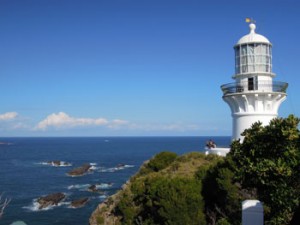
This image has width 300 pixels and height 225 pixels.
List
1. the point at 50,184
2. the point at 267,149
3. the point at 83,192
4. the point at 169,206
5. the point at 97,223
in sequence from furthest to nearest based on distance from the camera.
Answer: the point at 50,184 < the point at 83,192 < the point at 97,223 < the point at 169,206 < the point at 267,149

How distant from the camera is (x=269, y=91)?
18.7 metres

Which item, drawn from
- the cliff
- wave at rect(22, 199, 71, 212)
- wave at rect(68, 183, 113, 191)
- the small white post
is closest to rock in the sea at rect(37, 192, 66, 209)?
wave at rect(22, 199, 71, 212)

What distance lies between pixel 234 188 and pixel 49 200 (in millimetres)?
30414

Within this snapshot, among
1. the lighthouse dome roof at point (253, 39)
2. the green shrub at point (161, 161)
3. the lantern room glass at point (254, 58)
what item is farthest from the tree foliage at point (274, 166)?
the green shrub at point (161, 161)

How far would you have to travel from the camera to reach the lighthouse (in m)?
18.9

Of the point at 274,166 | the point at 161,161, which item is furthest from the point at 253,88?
the point at 161,161

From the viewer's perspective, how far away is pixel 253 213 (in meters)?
6.55

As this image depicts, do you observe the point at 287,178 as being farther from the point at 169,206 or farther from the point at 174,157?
the point at 174,157

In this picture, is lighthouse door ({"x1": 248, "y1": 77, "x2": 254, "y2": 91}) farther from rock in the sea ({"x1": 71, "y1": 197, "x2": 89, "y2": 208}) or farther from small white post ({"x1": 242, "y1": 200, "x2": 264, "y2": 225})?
rock in the sea ({"x1": 71, "y1": 197, "x2": 89, "y2": 208})

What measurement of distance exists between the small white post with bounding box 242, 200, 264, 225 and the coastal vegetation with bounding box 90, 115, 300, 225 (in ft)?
11.9

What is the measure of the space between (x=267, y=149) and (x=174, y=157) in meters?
13.6

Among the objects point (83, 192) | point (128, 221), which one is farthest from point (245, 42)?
point (83, 192)

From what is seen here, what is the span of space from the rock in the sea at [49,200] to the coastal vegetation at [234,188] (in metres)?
20.6

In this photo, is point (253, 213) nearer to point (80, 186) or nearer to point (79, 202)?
point (79, 202)
